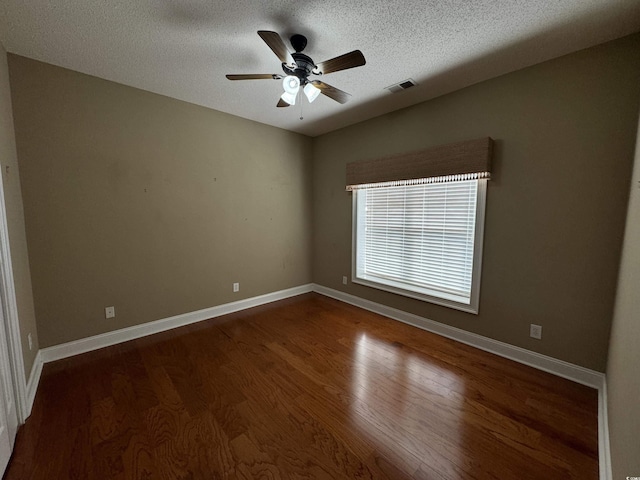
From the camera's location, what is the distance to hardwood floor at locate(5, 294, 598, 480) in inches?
53.2

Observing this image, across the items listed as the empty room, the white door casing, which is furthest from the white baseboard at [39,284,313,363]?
the white door casing

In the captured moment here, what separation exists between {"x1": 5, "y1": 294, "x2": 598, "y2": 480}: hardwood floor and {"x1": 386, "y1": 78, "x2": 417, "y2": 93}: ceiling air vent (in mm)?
2624

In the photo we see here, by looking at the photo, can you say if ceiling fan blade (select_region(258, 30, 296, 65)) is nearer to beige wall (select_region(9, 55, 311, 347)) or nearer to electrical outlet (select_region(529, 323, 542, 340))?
beige wall (select_region(9, 55, 311, 347))

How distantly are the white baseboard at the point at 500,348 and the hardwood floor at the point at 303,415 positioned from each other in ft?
0.31

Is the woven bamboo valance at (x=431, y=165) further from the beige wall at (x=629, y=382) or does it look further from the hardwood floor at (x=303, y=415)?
the hardwood floor at (x=303, y=415)

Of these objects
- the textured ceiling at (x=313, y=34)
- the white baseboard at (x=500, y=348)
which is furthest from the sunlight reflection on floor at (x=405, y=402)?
the textured ceiling at (x=313, y=34)

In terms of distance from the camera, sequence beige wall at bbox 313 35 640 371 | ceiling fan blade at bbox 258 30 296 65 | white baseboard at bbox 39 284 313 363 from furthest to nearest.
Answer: white baseboard at bbox 39 284 313 363
beige wall at bbox 313 35 640 371
ceiling fan blade at bbox 258 30 296 65

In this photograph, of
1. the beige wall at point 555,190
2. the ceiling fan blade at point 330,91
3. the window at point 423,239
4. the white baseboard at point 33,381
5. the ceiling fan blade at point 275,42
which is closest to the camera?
the ceiling fan blade at point 275,42

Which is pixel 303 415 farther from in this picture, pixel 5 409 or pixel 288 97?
pixel 288 97

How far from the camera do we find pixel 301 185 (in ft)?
13.6

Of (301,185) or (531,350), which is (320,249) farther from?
(531,350)

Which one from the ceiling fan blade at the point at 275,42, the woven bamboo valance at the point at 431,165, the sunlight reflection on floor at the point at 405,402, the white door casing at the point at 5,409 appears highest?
the ceiling fan blade at the point at 275,42

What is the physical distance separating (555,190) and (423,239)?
1.24 metres

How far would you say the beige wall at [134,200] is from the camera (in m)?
2.20
